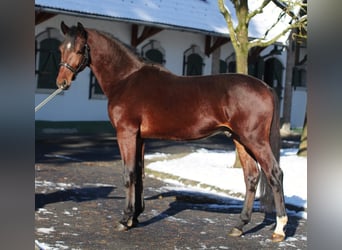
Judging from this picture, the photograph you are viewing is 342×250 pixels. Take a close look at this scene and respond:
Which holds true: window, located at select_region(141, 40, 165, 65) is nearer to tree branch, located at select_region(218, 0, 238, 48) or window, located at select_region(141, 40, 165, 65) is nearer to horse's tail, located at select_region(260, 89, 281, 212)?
tree branch, located at select_region(218, 0, 238, 48)

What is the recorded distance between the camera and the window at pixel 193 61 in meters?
14.5

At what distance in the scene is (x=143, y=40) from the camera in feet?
43.2

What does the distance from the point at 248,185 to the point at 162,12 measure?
9955mm

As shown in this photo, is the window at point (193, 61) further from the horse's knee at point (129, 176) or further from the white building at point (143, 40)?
the horse's knee at point (129, 176)

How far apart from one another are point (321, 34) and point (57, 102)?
1177cm

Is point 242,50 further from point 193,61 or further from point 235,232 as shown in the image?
point 193,61

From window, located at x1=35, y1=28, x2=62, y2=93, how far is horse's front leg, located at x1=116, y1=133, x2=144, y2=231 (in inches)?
315

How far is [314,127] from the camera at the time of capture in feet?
2.76

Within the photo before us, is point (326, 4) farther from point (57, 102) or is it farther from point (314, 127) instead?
point (57, 102)

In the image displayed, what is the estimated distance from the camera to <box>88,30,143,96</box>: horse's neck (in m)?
4.15

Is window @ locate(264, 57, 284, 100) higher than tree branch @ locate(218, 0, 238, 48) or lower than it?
lower

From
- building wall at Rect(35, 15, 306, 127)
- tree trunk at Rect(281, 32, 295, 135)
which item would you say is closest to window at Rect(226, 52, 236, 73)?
building wall at Rect(35, 15, 306, 127)

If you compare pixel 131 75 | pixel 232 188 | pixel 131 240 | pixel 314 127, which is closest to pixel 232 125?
pixel 131 75

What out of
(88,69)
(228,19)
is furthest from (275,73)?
(228,19)
